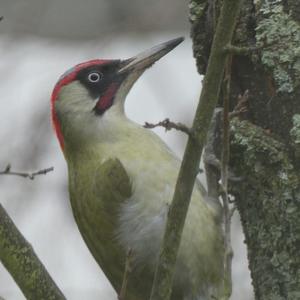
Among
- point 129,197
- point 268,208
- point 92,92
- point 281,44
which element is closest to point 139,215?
point 129,197

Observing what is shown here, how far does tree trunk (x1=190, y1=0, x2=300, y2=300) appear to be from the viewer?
4434 mm

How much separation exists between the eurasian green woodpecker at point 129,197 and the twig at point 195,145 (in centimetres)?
95

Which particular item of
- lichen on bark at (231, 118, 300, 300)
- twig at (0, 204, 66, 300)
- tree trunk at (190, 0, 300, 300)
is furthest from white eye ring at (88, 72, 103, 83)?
twig at (0, 204, 66, 300)

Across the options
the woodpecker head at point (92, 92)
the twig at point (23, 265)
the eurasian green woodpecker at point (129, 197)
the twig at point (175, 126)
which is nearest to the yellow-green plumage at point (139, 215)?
the eurasian green woodpecker at point (129, 197)

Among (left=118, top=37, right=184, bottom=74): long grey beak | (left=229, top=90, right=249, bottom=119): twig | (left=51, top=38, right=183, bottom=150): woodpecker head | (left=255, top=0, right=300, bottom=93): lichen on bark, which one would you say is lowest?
(left=51, top=38, right=183, bottom=150): woodpecker head

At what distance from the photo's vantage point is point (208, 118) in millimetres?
3734

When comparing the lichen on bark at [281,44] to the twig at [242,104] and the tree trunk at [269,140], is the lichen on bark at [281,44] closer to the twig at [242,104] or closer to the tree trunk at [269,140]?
the tree trunk at [269,140]

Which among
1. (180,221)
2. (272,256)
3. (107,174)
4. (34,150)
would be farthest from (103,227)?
(34,150)

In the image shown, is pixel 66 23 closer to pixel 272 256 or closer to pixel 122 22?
pixel 122 22

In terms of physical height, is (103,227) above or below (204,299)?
above

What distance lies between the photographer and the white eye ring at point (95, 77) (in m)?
5.71

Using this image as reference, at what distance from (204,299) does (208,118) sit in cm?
164

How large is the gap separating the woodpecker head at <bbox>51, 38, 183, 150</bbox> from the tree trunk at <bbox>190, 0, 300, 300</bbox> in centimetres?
102

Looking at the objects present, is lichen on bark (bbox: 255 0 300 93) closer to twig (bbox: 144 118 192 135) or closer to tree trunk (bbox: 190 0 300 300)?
tree trunk (bbox: 190 0 300 300)
